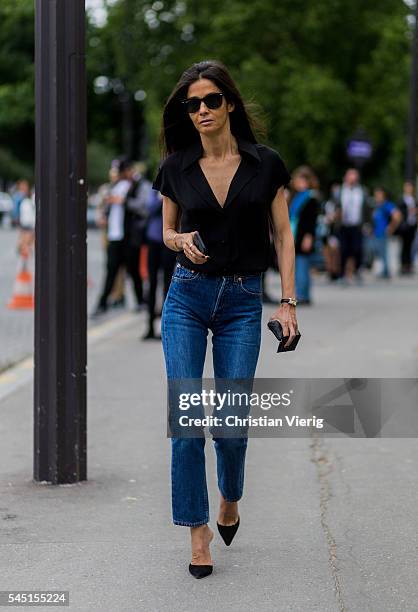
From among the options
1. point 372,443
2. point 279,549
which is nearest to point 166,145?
point 279,549

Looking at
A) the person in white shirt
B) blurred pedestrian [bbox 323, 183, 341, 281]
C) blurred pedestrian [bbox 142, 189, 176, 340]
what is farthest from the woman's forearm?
blurred pedestrian [bbox 323, 183, 341, 281]

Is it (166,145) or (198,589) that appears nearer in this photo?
(198,589)

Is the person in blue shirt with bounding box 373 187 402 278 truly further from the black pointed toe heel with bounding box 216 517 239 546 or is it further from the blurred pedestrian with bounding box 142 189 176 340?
the black pointed toe heel with bounding box 216 517 239 546

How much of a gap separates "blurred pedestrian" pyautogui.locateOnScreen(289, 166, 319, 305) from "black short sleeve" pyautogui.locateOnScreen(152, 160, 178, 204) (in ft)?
33.8

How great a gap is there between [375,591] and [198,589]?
586 mm

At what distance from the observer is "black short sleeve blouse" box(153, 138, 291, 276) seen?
172 inches

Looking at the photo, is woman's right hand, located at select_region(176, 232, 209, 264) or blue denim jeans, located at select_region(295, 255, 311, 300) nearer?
woman's right hand, located at select_region(176, 232, 209, 264)

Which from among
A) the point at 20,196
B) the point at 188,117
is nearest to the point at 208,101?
the point at 188,117

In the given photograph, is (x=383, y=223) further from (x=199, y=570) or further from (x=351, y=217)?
(x=199, y=570)

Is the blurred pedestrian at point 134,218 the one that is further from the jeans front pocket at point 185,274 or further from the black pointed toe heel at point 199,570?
the black pointed toe heel at point 199,570

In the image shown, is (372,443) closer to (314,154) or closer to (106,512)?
(106,512)

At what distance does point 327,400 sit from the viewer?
25.6ft

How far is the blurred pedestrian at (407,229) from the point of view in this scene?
23.5 meters

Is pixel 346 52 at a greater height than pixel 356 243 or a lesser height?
greater
